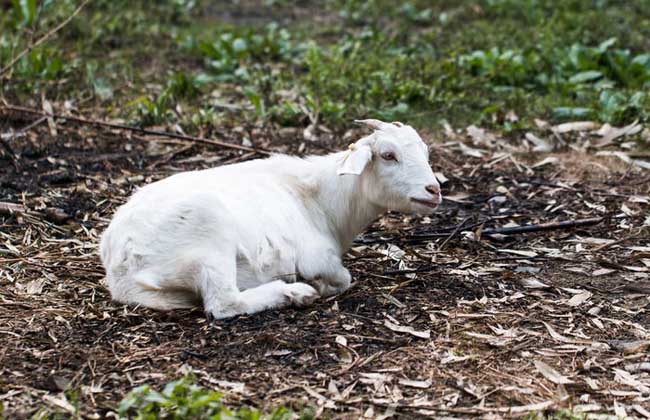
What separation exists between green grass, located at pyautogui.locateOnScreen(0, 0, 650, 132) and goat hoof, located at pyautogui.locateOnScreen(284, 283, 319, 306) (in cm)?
394

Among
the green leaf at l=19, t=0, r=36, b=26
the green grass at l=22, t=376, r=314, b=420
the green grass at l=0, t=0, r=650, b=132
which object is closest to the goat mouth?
the green grass at l=22, t=376, r=314, b=420

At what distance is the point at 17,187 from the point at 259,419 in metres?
4.13

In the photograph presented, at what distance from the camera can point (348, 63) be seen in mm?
10859

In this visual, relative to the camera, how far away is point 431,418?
4355 millimetres

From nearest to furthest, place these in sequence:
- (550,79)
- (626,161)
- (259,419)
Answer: (259,419), (626,161), (550,79)

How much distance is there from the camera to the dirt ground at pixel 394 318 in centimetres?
456

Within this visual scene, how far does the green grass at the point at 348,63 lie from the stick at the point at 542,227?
92.4 inches

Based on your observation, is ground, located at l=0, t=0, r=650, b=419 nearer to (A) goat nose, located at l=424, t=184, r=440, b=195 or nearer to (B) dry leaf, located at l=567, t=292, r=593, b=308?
(B) dry leaf, located at l=567, t=292, r=593, b=308

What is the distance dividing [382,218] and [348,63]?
3839mm

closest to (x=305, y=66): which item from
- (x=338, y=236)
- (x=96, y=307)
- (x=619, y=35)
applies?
(x=619, y=35)

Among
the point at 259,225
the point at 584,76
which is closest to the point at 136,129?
the point at 259,225

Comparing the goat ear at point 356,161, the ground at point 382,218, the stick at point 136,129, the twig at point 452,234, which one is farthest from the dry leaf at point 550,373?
the stick at point 136,129

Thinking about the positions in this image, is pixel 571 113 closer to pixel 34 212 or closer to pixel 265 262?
pixel 265 262

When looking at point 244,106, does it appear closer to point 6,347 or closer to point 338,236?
point 338,236
